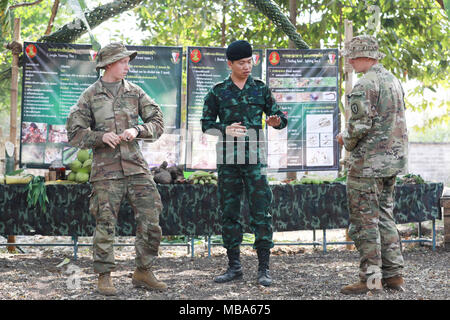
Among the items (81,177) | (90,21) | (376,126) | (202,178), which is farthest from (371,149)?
A: (90,21)

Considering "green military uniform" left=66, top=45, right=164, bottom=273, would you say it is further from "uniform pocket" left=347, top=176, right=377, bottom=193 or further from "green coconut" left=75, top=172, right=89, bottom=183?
"green coconut" left=75, top=172, right=89, bottom=183

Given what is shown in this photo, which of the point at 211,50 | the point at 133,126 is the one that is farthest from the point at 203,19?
the point at 133,126

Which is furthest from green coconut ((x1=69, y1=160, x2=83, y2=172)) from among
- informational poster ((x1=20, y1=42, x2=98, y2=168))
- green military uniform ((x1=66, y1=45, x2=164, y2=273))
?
green military uniform ((x1=66, y1=45, x2=164, y2=273))

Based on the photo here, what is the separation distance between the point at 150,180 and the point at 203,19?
17.2 ft

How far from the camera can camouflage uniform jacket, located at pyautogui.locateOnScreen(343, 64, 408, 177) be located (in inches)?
150

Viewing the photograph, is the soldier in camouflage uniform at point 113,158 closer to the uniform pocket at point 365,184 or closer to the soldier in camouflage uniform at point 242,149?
the soldier in camouflage uniform at point 242,149

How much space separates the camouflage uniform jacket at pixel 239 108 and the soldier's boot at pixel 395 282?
136 cm

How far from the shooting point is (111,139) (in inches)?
150

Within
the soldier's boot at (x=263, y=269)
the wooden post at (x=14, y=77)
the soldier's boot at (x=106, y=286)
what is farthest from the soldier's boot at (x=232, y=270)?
the wooden post at (x=14, y=77)

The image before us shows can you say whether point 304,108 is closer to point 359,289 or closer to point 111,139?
point 359,289

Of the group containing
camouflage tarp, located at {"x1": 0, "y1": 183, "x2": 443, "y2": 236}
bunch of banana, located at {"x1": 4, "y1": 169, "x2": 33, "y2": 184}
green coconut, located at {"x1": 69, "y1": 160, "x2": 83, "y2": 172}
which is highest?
green coconut, located at {"x1": 69, "y1": 160, "x2": 83, "y2": 172}

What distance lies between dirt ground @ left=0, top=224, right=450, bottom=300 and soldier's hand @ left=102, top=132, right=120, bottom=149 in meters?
1.13

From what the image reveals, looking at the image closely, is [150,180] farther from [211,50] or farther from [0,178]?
[211,50]

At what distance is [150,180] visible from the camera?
4066 mm
